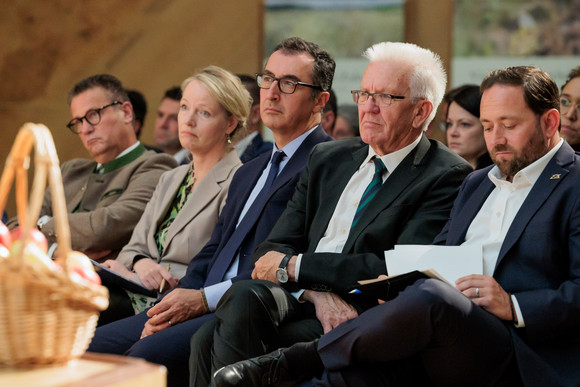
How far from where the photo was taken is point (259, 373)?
2.64 metres

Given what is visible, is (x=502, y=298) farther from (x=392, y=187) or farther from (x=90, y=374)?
(x=90, y=374)

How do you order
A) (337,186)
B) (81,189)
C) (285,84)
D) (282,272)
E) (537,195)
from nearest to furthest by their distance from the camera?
1. (537,195)
2. (282,272)
3. (337,186)
4. (285,84)
5. (81,189)

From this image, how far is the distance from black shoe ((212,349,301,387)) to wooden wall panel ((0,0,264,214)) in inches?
173

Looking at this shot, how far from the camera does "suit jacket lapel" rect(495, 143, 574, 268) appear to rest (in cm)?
260

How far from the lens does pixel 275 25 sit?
640 centimetres

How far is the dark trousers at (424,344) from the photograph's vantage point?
234 cm

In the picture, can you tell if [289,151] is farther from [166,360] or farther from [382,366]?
[382,366]

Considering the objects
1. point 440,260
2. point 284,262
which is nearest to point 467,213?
point 440,260

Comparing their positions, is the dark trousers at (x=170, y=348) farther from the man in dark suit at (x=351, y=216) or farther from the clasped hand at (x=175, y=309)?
the man in dark suit at (x=351, y=216)

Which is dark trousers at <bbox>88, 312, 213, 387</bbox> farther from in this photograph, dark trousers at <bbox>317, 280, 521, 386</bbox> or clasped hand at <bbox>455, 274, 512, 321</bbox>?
clasped hand at <bbox>455, 274, 512, 321</bbox>

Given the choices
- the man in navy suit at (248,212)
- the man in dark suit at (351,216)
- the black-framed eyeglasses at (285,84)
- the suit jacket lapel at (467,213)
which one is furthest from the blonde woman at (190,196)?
the suit jacket lapel at (467,213)

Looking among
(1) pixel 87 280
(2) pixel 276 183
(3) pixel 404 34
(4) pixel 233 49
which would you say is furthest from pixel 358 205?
(4) pixel 233 49

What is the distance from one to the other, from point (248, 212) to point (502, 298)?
1.43 metres

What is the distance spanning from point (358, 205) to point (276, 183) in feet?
1.92
